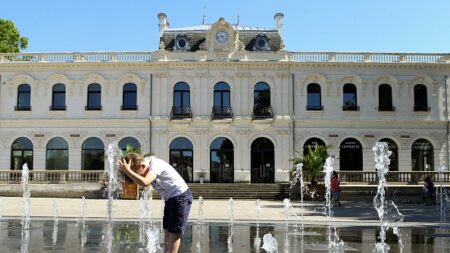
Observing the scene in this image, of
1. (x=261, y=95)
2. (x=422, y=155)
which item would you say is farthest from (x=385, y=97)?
(x=261, y=95)

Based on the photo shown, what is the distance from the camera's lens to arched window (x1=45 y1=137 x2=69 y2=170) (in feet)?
129

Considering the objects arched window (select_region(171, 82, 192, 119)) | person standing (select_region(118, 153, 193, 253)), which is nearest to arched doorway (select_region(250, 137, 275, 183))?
arched window (select_region(171, 82, 192, 119))

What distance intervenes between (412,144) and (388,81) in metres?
4.75

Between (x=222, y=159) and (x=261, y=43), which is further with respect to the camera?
(x=261, y=43)

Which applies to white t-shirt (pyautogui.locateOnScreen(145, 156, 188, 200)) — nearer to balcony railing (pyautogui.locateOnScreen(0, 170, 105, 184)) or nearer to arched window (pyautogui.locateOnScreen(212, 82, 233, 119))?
balcony railing (pyautogui.locateOnScreen(0, 170, 105, 184))

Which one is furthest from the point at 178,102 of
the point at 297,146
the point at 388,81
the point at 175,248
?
the point at 175,248

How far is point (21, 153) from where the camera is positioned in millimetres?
39594

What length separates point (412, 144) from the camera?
39.3m

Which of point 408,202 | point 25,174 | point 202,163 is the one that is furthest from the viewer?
point 202,163

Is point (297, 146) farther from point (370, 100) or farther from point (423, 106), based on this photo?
point (423, 106)

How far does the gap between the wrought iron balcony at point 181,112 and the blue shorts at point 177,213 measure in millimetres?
32139

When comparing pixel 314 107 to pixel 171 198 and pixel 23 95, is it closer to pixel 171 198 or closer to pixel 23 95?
pixel 23 95

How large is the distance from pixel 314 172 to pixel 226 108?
349 inches

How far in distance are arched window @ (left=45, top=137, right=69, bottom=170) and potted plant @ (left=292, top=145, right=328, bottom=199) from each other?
54.1 feet
